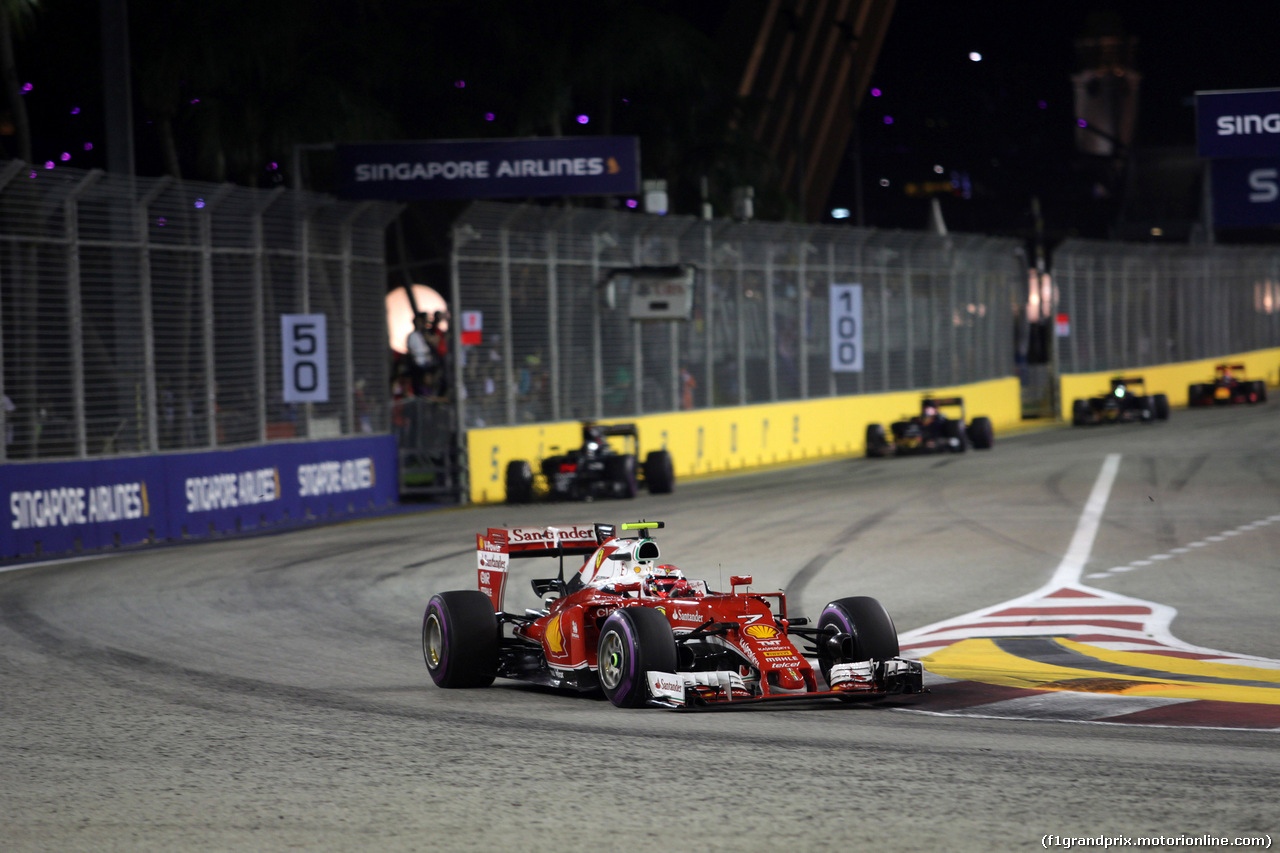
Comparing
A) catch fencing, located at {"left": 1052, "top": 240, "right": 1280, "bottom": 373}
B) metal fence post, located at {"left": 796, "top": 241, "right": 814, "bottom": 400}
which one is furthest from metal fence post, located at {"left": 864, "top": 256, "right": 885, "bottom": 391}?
catch fencing, located at {"left": 1052, "top": 240, "right": 1280, "bottom": 373}

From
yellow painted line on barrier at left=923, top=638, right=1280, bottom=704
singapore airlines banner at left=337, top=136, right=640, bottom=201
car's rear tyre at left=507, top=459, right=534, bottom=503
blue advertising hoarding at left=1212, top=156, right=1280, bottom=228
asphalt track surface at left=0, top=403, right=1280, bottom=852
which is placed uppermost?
singapore airlines banner at left=337, top=136, right=640, bottom=201

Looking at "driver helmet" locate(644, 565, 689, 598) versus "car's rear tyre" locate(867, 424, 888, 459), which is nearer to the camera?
"driver helmet" locate(644, 565, 689, 598)

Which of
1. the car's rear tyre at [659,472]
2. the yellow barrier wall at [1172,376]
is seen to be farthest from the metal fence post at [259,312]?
the yellow barrier wall at [1172,376]

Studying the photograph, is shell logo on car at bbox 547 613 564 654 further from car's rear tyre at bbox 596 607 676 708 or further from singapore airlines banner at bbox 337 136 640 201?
singapore airlines banner at bbox 337 136 640 201

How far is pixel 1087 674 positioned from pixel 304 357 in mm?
14491

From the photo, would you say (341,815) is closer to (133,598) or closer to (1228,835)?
(1228,835)

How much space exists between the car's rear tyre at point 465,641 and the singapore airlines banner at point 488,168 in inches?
584

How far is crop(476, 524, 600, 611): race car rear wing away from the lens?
399 inches

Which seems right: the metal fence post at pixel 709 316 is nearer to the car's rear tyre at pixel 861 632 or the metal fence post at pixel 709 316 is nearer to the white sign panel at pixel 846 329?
the white sign panel at pixel 846 329

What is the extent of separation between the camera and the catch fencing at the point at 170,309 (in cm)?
1834

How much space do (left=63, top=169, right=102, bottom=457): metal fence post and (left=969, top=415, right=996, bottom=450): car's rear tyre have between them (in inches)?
740

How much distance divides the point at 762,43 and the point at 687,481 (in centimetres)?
2808

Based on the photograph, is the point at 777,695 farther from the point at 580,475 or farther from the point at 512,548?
the point at 580,475

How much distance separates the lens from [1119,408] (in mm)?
39438
